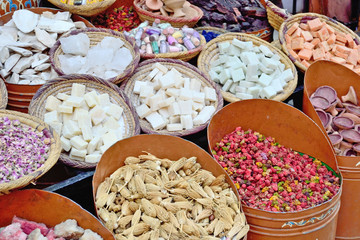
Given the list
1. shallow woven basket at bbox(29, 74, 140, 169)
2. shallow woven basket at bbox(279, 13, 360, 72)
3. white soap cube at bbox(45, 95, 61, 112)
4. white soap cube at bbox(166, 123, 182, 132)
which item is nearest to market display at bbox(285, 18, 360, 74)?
shallow woven basket at bbox(279, 13, 360, 72)

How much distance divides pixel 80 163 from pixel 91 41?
1015mm

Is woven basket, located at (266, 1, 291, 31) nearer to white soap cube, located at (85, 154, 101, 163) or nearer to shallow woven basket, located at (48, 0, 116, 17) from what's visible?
shallow woven basket, located at (48, 0, 116, 17)

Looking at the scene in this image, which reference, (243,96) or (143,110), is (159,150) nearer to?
(143,110)

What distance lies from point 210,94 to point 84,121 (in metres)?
0.86

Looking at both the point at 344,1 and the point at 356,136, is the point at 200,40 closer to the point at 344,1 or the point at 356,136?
the point at 356,136

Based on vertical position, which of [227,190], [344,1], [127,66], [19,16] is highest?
[19,16]

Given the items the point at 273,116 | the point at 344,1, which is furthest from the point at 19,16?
the point at 344,1

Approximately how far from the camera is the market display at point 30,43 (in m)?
2.60

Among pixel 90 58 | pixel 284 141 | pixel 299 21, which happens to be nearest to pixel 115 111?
pixel 90 58

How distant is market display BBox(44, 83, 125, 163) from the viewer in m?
2.21

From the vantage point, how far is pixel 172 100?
2.59 m

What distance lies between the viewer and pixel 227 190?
1.98 metres

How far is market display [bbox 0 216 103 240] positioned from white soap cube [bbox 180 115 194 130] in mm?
994

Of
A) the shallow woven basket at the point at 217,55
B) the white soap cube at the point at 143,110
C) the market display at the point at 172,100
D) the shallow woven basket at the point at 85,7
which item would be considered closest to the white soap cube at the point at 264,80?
the shallow woven basket at the point at 217,55
